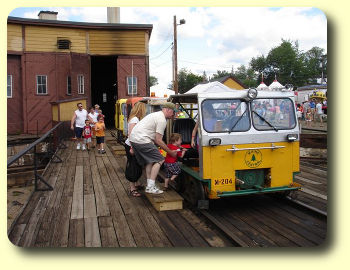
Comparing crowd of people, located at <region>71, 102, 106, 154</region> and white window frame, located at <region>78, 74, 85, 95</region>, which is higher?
white window frame, located at <region>78, 74, 85, 95</region>

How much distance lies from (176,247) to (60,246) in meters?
1.50

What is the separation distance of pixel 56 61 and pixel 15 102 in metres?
3.46

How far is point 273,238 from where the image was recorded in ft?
15.9

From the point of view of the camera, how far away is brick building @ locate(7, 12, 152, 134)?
21.2 metres

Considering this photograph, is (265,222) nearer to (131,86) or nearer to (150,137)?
(150,137)

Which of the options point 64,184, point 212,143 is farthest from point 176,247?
point 64,184

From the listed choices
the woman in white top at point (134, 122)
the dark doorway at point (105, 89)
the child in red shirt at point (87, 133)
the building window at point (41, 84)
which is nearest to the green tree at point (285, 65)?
the dark doorway at point (105, 89)

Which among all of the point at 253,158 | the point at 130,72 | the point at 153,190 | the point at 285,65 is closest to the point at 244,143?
the point at 253,158

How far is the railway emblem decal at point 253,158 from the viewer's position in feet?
18.9

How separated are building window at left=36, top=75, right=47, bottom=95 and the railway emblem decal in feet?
61.4

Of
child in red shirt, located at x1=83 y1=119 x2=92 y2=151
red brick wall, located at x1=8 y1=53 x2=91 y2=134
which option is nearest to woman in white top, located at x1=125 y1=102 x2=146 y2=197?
child in red shirt, located at x1=83 y1=119 x2=92 y2=151

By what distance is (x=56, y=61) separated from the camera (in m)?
21.9

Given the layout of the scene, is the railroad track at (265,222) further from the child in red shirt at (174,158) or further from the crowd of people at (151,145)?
the crowd of people at (151,145)

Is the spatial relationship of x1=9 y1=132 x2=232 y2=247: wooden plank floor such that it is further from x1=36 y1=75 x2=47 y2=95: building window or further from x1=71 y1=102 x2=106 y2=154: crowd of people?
x1=36 y1=75 x2=47 y2=95: building window
